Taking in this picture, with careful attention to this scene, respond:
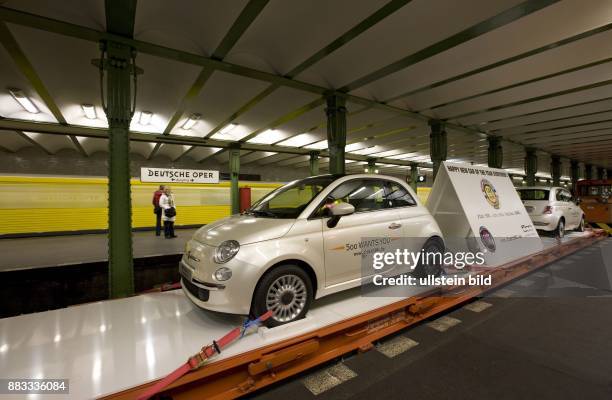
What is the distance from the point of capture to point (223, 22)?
3662mm

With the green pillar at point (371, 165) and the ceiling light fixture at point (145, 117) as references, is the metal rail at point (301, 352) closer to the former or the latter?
the ceiling light fixture at point (145, 117)

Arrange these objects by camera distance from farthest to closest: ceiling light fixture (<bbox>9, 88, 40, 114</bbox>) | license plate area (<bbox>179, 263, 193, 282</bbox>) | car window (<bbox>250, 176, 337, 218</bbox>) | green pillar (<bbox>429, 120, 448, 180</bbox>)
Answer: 1. green pillar (<bbox>429, 120, 448, 180</bbox>)
2. ceiling light fixture (<bbox>9, 88, 40, 114</bbox>)
3. car window (<bbox>250, 176, 337, 218</bbox>)
4. license plate area (<bbox>179, 263, 193, 282</bbox>)

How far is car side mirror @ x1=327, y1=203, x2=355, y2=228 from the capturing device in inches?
109

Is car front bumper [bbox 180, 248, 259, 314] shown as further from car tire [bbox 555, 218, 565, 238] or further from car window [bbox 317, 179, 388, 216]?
car tire [bbox 555, 218, 565, 238]

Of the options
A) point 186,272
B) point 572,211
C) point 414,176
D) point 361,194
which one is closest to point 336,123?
point 361,194

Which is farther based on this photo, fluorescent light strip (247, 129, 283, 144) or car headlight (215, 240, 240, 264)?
fluorescent light strip (247, 129, 283, 144)

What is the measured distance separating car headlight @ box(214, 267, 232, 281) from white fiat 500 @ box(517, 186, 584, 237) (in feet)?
25.3

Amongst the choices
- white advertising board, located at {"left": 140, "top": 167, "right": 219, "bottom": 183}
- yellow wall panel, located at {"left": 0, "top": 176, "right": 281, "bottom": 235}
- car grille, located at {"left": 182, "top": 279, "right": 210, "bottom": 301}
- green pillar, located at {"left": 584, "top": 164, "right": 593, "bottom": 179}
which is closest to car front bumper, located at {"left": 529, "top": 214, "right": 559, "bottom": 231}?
car grille, located at {"left": 182, "top": 279, "right": 210, "bottom": 301}

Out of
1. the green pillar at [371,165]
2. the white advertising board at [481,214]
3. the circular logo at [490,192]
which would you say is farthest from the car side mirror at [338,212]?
the green pillar at [371,165]

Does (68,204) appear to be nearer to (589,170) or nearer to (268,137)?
(268,137)

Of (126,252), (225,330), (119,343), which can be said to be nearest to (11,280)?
(126,252)

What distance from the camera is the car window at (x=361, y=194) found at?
3174 millimetres

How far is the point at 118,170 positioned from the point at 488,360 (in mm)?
4662

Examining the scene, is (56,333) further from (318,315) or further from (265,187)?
(265,187)
